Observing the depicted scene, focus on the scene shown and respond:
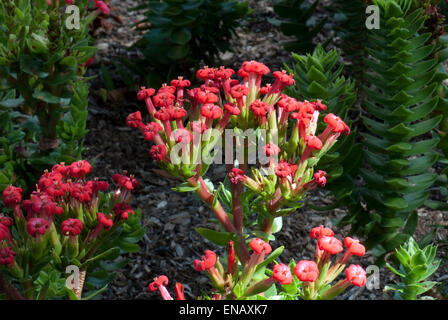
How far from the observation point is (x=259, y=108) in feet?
5.61

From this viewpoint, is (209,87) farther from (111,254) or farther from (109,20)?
(109,20)

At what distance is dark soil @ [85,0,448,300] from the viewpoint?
2672 millimetres

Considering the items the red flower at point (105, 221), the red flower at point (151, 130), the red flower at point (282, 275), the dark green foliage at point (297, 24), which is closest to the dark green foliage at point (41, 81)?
the red flower at point (105, 221)

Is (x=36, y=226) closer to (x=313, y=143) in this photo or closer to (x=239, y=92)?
(x=239, y=92)

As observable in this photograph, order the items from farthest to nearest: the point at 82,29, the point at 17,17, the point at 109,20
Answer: the point at 109,20, the point at 82,29, the point at 17,17

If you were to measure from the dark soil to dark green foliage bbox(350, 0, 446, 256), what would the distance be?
0.26 meters

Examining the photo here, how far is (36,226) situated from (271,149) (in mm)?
719

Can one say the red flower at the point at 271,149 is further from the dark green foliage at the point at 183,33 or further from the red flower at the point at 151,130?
the dark green foliage at the point at 183,33

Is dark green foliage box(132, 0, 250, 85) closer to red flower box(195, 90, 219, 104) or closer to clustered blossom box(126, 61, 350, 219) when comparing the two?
clustered blossom box(126, 61, 350, 219)

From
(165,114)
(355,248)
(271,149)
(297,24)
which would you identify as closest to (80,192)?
(165,114)

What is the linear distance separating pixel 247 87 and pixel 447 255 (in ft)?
4.75

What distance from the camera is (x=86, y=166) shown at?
1852mm

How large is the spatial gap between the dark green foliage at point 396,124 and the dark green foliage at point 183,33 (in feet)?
4.21
